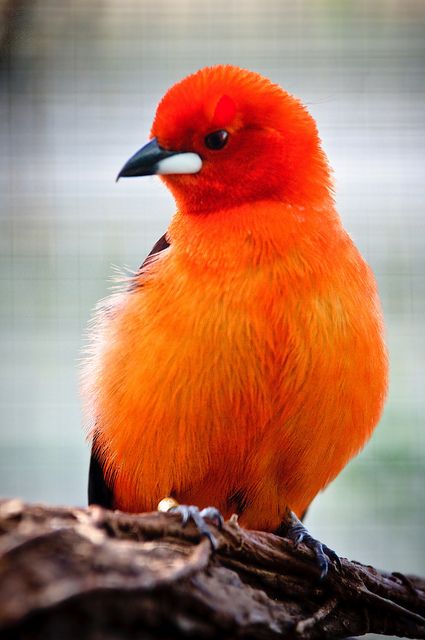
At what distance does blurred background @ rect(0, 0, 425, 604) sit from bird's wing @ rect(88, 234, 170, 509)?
0.99m

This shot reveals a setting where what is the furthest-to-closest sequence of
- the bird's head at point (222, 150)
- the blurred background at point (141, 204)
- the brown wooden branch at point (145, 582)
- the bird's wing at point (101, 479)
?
the blurred background at point (141, 204), the bird's wing at point (101, 479), the bird's head at point (222, 150), the brown wooden branch at point (145, 582)

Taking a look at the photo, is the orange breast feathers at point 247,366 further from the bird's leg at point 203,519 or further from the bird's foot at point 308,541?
the bird's leg at point 203,519

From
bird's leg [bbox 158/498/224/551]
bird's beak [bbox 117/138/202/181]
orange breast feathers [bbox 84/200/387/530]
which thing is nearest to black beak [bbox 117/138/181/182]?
bird's beak [bbox 117/138/202/181]

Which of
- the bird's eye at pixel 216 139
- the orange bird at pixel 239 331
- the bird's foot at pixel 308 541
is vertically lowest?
the bird's foot at pixel 308 541

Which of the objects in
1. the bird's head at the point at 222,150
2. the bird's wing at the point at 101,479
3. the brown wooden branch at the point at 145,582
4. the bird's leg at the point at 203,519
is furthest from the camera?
the bird's wing at the point at 101,479

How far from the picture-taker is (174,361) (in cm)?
187

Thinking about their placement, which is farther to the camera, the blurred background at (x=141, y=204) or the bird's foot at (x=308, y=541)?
the blurred background at (x=141, y=204)

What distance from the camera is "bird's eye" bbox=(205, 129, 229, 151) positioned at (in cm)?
207

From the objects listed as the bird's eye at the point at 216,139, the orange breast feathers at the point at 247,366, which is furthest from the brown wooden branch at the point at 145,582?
the bird's eye at the point at 216,139

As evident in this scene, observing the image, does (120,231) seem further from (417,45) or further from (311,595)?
(311,595)

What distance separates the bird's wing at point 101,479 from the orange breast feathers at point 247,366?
112 millimetres

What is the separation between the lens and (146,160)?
81.4 inches

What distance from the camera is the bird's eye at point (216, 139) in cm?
207

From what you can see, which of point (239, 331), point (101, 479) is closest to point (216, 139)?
point (239, 331)
